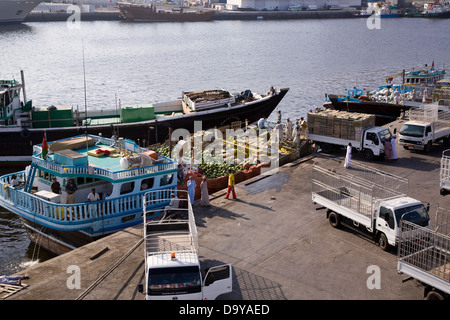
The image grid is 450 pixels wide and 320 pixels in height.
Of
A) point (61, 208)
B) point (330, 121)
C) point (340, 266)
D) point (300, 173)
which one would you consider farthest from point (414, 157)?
point (61, 208)

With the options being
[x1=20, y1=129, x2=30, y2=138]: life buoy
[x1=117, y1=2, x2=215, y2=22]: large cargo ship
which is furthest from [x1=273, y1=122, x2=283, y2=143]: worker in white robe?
[x1=117, y1=2, x2=215, y2=22]: large cargo ship

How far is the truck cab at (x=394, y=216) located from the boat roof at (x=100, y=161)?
8035mm

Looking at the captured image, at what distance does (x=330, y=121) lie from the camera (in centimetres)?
2753

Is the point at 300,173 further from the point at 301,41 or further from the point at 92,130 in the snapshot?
the point at 301,41

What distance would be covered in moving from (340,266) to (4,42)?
97.3 meters

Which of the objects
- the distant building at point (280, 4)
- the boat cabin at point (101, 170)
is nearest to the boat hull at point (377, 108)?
the boat cabin at point (101, 170)

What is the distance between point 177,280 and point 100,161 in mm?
9488

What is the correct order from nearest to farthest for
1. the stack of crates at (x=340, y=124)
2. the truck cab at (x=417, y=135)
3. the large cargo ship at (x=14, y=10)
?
1. the stack of crates at (x=340, y=124)
2. the truck cab at (x=417, y=135)
3. the large cargo ship at (x=14, y=10)

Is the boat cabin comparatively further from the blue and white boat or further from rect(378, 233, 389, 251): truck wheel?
rect(378, 233, 389, 251): truck wheel

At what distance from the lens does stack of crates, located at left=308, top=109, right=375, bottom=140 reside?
87.0 feet

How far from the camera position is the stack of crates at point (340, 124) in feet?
87.0

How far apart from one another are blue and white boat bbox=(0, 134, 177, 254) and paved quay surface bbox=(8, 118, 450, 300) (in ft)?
4.09

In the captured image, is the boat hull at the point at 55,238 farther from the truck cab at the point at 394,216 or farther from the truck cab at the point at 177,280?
the truck cab at the point at 394,216

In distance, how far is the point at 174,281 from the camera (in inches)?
501
